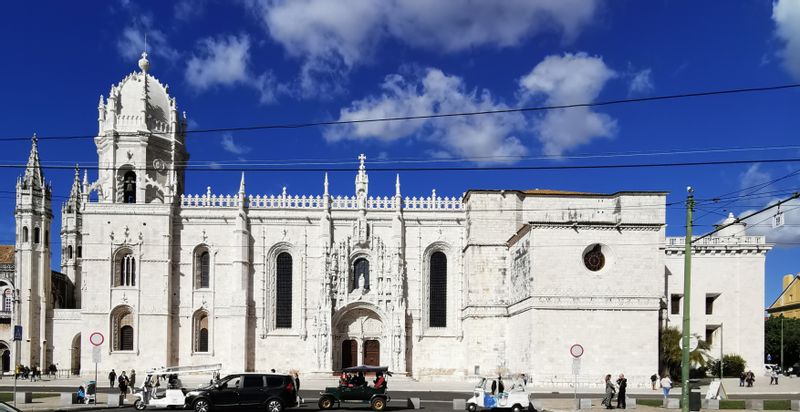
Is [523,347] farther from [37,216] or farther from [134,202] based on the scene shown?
[37,216]

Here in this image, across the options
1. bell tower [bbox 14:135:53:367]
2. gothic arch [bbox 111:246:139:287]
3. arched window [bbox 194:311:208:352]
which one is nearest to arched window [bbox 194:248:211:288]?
arched window [bbox 194:311:208:352]

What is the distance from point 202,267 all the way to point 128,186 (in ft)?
23.0

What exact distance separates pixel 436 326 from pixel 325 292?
7.44m

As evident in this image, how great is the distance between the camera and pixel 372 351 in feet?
181

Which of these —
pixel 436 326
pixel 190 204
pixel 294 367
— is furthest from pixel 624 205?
pixel 190 204

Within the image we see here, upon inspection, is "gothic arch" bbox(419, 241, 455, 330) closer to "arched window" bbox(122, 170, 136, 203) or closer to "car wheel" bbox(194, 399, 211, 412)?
"arched window" bbox(122, 170, 136, 203)

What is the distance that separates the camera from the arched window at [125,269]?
2120 inches

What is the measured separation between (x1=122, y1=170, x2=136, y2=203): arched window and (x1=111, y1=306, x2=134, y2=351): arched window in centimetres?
700

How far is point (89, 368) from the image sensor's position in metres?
53.4

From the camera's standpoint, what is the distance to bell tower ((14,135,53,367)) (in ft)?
185

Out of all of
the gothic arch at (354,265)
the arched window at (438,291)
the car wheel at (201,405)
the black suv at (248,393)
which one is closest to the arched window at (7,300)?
the gothic arch at (354,265)

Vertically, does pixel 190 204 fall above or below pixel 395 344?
above

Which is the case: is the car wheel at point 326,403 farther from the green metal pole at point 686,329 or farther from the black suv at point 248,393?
the green metal pole at point 686,329

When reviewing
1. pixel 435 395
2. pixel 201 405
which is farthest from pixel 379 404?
pixel 435 395
